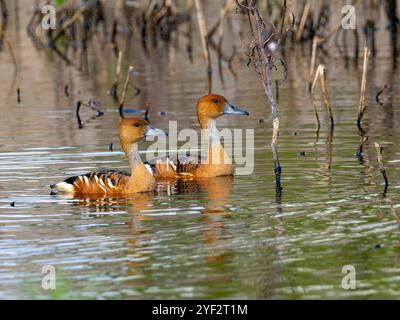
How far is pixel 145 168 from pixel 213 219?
6.54 ft

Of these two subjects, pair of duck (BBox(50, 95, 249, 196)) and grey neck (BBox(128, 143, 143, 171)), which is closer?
pair of duck (BBox(50, 95, 249, 196))

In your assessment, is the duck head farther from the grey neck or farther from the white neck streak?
the grey neck

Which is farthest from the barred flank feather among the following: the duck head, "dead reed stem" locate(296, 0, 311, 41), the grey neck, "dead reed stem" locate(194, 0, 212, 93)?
"dead reed stem" locate(296, 0, 311, 41)

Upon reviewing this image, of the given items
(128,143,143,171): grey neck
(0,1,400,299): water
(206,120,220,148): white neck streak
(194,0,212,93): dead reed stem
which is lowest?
A: (0,1,400,299): water

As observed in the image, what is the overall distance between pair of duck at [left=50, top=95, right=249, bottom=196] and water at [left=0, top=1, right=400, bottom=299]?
0.19 meters

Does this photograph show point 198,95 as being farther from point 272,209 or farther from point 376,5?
point 376,5

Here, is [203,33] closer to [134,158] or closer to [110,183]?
[134,158]

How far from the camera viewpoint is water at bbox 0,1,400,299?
7434mm

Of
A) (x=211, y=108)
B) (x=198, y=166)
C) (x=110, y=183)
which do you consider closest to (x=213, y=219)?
(x=110, y=183)

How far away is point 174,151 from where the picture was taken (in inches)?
520

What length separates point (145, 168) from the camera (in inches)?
440

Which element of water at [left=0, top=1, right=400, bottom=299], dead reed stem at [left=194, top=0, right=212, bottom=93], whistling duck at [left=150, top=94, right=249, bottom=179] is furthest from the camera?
dead reed stem at [left=194, top=0, right=212, bottom=93]

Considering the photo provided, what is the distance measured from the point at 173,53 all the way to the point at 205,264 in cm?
1831
